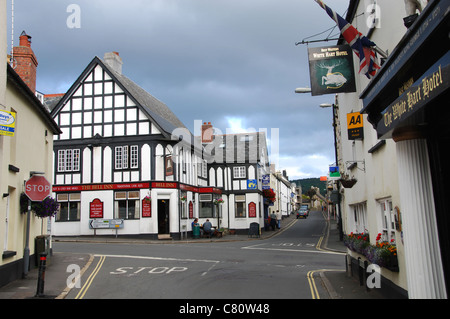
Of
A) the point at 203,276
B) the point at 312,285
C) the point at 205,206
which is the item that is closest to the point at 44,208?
the point at 203,276

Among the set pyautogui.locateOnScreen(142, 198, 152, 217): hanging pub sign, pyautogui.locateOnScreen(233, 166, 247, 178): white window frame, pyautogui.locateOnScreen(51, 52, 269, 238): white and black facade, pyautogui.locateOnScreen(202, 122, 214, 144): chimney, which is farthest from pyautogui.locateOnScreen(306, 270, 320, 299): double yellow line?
pyautogui.locateOnScreen(202, 122, 214, 144): chimney

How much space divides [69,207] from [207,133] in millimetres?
16378

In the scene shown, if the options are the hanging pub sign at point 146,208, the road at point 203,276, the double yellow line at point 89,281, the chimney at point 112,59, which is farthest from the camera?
the chimney at point 112,59

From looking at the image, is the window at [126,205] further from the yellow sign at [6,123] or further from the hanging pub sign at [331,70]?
the hanging pub sign at [331,70]

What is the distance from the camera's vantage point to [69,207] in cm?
2953

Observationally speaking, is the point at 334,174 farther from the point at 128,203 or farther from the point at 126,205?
the point at 126,205

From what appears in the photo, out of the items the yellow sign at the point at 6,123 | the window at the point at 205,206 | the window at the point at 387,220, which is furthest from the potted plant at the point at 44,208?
the window at the point at 205,206

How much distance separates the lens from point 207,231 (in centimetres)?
3089

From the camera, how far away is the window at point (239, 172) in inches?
1549

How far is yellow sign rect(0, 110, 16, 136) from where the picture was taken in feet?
30.8

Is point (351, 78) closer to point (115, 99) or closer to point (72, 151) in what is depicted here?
point (115, 99)

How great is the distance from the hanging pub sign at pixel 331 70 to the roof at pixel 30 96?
26.3ft
